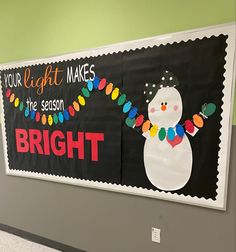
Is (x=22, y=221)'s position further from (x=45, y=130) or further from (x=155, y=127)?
(x=155, y=127)

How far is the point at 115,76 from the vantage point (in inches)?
59.8

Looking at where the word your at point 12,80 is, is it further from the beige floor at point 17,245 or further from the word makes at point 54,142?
the beige floor at point 17,245

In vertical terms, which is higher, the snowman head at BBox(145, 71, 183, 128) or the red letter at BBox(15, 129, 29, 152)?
the snowman head at BBox(145, 71, 183, 128)

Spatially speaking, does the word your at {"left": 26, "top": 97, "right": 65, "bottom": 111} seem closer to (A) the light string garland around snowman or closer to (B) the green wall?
(A) the light string garland around snowman

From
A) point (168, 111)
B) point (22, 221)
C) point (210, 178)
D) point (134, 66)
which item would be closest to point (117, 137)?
point (168, 111)

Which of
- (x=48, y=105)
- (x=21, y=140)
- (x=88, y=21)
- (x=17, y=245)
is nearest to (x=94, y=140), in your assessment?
(x=48, y=105)

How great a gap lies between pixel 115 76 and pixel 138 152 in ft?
1.94

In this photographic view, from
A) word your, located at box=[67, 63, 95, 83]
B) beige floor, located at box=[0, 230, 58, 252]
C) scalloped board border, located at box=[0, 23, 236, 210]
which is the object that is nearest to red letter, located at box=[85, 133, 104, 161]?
scalloped board border, located at box=[0, 23, 236, 210]

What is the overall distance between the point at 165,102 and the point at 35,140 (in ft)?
4.16

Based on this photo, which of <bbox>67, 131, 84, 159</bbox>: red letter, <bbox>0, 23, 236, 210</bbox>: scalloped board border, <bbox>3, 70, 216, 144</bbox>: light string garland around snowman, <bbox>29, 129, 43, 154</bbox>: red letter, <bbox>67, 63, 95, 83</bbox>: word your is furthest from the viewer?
<bbox>29, 129, 43, 154</bbox>: red letter

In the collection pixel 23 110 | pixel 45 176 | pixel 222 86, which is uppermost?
pixel 222 86

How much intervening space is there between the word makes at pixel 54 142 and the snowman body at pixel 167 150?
43cm

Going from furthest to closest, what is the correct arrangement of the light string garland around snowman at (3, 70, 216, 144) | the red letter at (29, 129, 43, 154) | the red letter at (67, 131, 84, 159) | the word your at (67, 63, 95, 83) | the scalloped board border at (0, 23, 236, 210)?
the red letter at (29, 129, 43, 154) < the red letter at (67, 131, 84, 159) < the word your at (67, 63, 95, 83) < the light string garland around snowman at (3, 70, 216, 144) < the scalloped board border at (0, 23, 236, 210)

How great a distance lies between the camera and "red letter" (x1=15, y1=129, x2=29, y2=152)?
1.98 m
